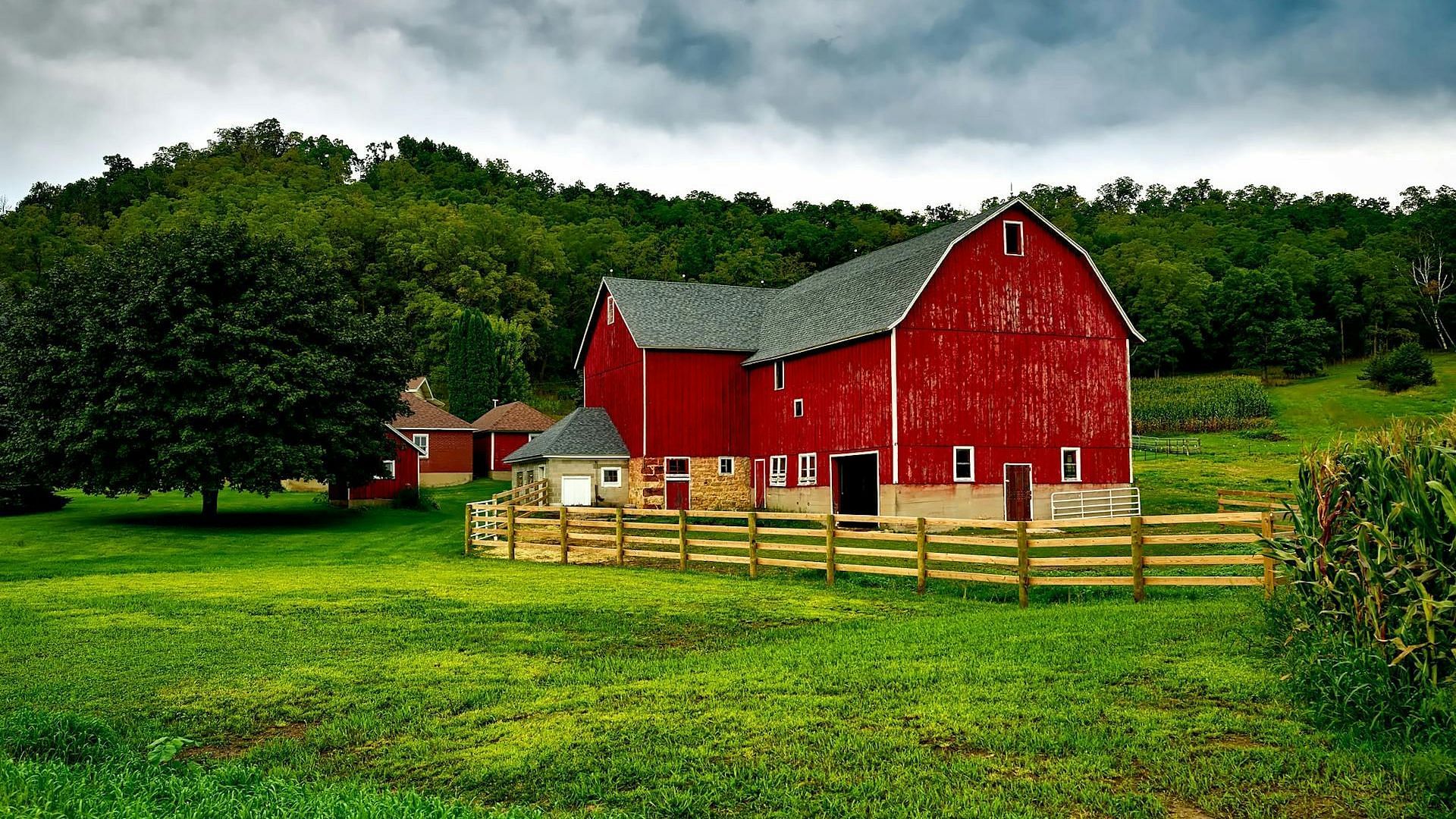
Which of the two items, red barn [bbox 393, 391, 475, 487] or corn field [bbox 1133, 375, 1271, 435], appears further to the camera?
corn field [bbox 1133, 375, 1271, 435]

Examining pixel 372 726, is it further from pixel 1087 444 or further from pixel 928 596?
pixel 1087 444

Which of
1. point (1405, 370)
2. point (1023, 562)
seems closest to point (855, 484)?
point (1023, 562)

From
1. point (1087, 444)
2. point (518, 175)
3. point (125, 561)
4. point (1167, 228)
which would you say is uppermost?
point (518, 175)

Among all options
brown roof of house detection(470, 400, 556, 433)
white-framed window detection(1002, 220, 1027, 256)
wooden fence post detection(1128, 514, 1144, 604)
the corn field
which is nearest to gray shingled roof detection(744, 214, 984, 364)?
white-framed window detection(1002, 220, 1027, 256)

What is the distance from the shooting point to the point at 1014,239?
32.6m

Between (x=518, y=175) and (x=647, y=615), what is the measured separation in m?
116

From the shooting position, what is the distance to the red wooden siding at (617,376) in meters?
39.5

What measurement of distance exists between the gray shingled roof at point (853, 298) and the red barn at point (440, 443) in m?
24.6

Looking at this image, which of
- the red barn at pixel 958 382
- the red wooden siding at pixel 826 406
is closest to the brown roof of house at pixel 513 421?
the red wooden siding at pixel 826 406

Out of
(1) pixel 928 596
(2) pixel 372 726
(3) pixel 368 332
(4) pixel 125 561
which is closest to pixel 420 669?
(2) pixel 372 726

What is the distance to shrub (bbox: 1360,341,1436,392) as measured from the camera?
70312 mm

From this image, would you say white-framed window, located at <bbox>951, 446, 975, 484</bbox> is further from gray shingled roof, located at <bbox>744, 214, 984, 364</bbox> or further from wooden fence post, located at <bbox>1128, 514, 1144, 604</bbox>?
wooden fence post, located at <bbox>1128, 514, 1144, 604</bbox>

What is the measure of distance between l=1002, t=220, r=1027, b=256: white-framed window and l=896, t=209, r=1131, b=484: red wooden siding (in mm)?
166

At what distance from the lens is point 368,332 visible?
1487 inches
